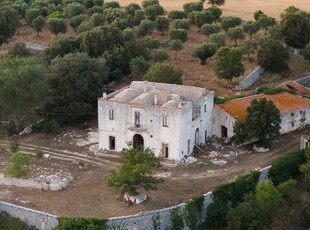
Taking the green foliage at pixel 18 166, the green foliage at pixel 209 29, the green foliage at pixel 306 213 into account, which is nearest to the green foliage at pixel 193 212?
the green foliage at pixel 306 213

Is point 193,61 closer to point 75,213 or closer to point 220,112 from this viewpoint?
point 220,112

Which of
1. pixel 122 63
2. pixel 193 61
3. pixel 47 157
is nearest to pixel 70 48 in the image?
pixel 122 63

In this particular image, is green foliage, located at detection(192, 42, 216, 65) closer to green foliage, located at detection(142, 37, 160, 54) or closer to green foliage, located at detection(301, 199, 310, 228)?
green foliage, located at detection(142, 37, 160, 54)

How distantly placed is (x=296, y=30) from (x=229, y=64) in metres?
14.0

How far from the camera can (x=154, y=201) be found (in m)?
39.2

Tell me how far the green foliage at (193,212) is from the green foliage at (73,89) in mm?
15431

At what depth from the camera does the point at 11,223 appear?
3781 centimetres

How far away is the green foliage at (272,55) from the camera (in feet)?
202

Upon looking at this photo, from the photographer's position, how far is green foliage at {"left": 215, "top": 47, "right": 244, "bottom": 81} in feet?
190

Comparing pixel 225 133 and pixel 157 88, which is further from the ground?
pixel 157 88

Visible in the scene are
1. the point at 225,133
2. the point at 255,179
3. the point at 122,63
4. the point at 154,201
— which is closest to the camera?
the point at 154,201

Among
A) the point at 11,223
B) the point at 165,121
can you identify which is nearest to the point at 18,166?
the point at 11,223

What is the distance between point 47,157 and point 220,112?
12846 millimetres

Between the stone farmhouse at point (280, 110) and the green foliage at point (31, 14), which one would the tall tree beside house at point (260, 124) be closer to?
the stone farmhouse at point (280, 110)
